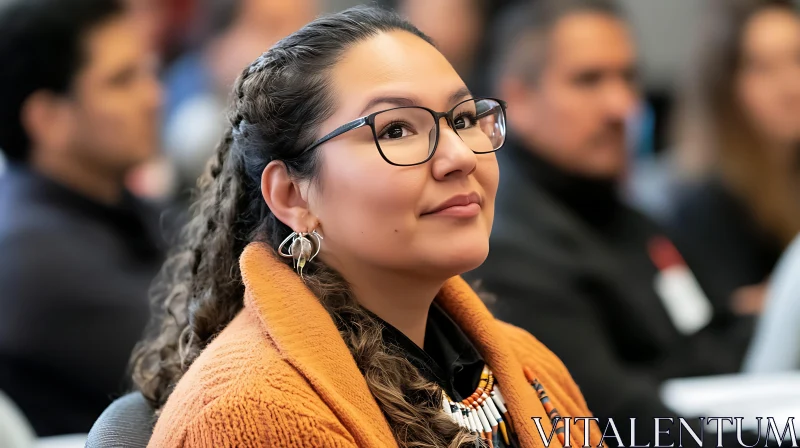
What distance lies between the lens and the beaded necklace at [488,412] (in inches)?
49.9

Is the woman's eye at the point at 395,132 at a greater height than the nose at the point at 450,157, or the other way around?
the woman's eye at the point at 395,132

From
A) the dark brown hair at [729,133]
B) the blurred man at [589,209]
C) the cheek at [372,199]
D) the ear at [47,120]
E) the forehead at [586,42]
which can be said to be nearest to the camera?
the cheek at [372,199]

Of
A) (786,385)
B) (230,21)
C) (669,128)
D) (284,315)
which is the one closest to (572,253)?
(786,385)

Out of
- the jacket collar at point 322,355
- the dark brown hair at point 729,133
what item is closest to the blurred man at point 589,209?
the dark brown hair at point 729,133

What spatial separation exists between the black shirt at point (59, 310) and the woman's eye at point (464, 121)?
1176 millimetres

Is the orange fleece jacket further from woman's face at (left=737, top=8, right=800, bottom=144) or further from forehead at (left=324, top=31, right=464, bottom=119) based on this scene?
woman's face at (left=737, top=8, right=800, bottom=144)

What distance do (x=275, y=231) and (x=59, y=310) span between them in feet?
3.80

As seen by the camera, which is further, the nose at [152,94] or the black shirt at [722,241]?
the black shirt at [722,241]

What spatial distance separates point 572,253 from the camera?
242 centimetres

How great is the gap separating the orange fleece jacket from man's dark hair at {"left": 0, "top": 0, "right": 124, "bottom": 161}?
1.50m

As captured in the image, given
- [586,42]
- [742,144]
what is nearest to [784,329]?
[586,42]

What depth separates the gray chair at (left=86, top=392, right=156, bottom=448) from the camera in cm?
122

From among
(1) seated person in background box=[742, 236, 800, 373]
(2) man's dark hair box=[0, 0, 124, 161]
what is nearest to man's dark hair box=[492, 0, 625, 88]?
(1) seated person in background box=[742, 236, 800, 373]

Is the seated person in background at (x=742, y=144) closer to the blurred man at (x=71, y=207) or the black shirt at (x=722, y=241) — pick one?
the black shirt at (x=722, y=241)
